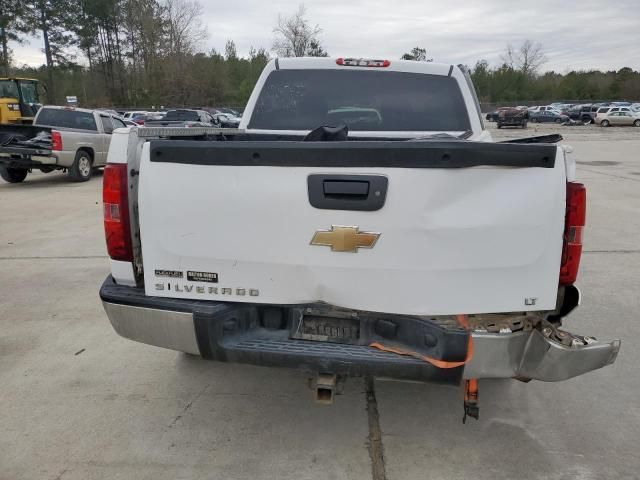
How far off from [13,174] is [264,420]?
43.4ft

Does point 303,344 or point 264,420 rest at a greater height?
point 303,344

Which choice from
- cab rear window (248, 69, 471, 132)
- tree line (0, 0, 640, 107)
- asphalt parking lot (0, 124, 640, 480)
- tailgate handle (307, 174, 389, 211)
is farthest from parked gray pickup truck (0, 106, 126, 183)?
tree line (0, 0, 640, 107)

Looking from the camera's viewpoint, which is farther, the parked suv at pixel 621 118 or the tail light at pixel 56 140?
the parked suv at pixel 621 118

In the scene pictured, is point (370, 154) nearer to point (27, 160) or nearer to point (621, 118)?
point (27, 160)

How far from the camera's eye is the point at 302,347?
255 cm

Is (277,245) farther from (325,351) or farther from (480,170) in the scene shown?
(480,170)

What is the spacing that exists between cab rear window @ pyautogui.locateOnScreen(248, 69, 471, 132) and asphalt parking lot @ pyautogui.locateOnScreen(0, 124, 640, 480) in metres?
2.10

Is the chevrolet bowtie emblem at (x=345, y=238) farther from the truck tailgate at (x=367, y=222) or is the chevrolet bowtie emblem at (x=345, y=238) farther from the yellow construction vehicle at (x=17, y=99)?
the yellow construction vehicle at (x=17, y=99)

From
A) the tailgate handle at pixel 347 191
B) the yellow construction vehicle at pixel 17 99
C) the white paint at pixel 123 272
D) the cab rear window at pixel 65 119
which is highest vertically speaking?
the yellow construction vehicle at pixel 17 99

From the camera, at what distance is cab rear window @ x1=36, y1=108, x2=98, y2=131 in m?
13.7

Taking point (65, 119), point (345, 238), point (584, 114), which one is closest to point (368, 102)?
point (345, 238)

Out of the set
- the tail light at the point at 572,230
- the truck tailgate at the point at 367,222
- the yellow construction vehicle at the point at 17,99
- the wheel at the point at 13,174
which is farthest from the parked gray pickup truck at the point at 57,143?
the tail light at the point at 572,230

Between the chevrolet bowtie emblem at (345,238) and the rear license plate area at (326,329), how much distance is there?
15.6 inches

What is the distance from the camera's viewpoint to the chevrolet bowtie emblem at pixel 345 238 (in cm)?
238
